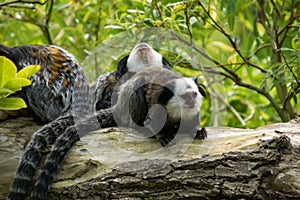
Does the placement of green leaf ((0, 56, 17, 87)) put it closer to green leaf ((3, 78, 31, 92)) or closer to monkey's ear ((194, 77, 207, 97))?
green leaf ((3, 78, 31, 92))

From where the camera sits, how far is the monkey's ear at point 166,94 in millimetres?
3744

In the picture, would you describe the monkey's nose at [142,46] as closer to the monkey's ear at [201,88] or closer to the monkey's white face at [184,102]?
the monkey's ear at [201,88]

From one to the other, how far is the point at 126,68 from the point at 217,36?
111 cm

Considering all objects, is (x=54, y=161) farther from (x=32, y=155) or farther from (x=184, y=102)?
(x=184, y=102)

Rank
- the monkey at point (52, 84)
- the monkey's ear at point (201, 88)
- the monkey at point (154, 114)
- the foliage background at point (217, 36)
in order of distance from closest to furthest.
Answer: the monkey at point (154, 114) < the monkey's ear at point (201, 88) < the monkey at point (52, 84) < the foliage background at point (217, 36)

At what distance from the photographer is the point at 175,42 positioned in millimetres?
4562

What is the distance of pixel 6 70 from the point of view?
2945 millimetres

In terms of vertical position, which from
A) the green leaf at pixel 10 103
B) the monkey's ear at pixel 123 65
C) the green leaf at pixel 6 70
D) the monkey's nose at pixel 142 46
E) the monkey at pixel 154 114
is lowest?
the monkey at pixel 154 114

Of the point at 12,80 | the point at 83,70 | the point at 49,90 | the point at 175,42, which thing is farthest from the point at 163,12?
the point at 12,80

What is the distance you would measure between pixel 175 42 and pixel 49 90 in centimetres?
109

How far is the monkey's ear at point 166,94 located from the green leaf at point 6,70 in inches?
44.3

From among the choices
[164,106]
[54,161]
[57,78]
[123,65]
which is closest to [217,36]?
[123,65]

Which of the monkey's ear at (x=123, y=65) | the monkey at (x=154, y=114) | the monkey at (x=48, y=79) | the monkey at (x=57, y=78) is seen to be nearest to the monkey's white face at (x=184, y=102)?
the monkey at (x=154, y=114)

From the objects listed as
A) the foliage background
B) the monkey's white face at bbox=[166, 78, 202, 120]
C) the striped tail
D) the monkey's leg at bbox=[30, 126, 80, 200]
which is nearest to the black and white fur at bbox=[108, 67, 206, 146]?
the monkey's white face at bbox=[166, 78, 202, 120]
